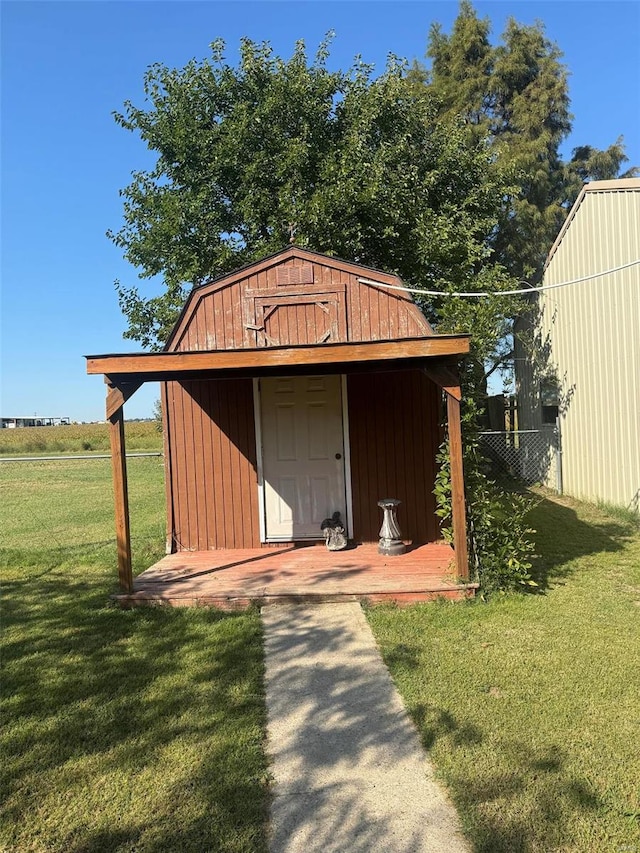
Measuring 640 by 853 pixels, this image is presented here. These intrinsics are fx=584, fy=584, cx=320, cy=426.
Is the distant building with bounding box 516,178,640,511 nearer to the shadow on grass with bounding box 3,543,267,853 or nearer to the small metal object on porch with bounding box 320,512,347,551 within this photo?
the small metal object on porch with bounding box 320,512,347,551

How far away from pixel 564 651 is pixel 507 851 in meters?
2.00

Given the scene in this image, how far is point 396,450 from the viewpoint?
674 centimetres

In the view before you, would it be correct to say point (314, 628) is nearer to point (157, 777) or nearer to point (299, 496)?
point (157, 777)

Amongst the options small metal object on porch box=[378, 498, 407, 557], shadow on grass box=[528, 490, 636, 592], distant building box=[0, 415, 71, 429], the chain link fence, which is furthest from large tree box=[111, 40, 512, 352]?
distant building box=[0, 415, 71, 429]

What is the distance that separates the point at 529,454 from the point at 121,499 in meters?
9.45

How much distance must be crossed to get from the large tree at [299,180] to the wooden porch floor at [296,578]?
655 centimetres

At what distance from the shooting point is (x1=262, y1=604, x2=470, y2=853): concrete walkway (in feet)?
7.25

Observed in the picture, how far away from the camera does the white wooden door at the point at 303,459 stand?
6.80 meters

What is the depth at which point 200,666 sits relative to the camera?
3773mm

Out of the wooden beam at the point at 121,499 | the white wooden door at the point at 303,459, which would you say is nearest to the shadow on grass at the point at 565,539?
the white wooden door at the point at 303,459

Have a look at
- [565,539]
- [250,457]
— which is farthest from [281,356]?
[565,539]

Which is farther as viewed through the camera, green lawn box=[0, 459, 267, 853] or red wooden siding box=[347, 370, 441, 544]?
red wooden siding box=[347, 370, 441, 544]

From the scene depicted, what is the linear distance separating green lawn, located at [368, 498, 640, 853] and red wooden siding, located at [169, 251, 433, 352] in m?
3.07

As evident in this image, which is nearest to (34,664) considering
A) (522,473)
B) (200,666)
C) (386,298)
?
(200,666)
